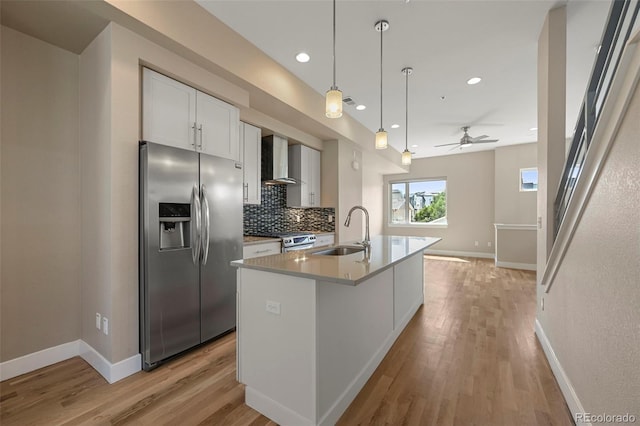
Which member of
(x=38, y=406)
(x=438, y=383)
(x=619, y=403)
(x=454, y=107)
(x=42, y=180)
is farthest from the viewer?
(x=454, y=107)

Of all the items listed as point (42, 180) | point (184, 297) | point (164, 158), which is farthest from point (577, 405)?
point (42, 180)

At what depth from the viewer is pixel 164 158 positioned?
2.18 m

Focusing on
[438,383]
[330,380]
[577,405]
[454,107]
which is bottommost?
[438,383]

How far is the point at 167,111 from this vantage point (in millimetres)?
2342

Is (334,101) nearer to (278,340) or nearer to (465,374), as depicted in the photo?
(278,340)

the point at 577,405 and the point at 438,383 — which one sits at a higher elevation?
the point at 577,405

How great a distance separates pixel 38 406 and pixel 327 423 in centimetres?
185

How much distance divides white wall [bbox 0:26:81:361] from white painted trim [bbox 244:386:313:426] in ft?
5.91

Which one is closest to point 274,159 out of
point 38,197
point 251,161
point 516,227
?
point 251,161

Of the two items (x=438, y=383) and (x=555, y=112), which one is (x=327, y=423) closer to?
(x=438, y=383)

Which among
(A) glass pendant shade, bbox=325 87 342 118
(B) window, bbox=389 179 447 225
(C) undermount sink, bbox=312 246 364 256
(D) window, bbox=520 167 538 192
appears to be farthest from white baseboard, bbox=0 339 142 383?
(D) window, bbox=520 167 538 192

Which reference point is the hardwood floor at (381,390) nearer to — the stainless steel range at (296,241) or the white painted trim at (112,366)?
the white painted trim at (112,366)

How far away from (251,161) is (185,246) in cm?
165

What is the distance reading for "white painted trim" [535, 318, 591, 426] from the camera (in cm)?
158
